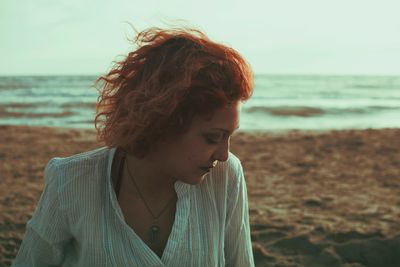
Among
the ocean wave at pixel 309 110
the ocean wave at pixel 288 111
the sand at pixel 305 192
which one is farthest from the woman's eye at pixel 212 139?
the ocean wave at pixel 288 111

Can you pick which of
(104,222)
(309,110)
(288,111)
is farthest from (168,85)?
(309,110)

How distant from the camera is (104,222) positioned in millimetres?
1965

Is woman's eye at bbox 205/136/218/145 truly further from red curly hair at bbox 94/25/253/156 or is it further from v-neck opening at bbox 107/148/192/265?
v-neck opening at bbox 107/148/192/265

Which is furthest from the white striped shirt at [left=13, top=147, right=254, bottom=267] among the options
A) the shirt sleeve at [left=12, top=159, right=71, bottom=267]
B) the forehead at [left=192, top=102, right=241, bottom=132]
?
the forehead at [left=192, top=102, right=241, bottom=132]

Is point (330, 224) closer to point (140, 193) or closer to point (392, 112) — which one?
point (140, 193)

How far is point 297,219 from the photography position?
4980 mm

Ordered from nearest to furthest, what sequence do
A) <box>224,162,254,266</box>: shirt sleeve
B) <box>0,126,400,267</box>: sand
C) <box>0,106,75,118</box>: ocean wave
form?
1. <box>224,162,254,266</box>: shirt sleeve
2. <box>0,126,400,267</box>: sand
3. <box>0,106,75,118</box>: ocean wave

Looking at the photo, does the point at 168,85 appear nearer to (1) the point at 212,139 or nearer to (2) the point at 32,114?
(1) the point at 212,139

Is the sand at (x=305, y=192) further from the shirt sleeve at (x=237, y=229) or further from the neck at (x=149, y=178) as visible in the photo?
the neck at (x=149, y=178)

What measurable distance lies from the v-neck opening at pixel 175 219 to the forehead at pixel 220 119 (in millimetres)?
278

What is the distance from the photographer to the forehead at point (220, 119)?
1.86 m

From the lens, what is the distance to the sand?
4.25 m

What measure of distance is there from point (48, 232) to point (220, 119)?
717mm

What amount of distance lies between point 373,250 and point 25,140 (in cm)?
704
